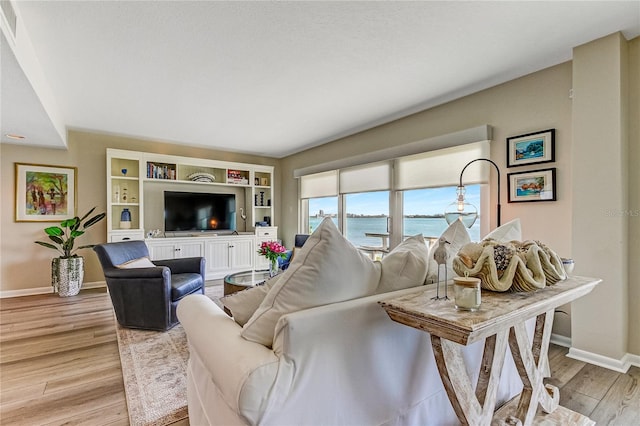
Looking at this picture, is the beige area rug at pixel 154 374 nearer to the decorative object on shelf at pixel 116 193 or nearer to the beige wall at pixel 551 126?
the decorative object on shelf at pixel 116 193

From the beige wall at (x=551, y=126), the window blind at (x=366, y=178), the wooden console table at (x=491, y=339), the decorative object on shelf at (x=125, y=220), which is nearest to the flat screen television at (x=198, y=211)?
the decorative object on shelf at (x=125, y=220)

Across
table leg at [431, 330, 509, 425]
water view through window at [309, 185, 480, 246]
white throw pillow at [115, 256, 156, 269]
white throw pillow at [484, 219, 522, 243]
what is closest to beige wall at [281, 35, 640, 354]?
water view through window at [309, 185, 480, 246]

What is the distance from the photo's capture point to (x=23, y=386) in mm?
2000

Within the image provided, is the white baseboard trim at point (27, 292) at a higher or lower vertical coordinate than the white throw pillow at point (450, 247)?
lower

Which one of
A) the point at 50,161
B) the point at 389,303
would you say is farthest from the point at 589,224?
the point at 50,161

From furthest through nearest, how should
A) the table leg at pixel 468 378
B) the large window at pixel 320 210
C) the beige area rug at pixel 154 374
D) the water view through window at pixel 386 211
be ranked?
the large window at pixel 320 210 < the water view through window at pixel 386 211 < the beige area rug at pixel 154 374 < the table leg at pixel 468 378

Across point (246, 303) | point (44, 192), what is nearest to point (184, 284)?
point (246, 303)

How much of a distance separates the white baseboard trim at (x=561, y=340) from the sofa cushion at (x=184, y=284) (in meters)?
3.39

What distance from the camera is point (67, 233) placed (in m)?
4.59

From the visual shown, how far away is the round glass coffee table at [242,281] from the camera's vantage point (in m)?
3.01

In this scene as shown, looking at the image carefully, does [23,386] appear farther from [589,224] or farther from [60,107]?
[589,224]

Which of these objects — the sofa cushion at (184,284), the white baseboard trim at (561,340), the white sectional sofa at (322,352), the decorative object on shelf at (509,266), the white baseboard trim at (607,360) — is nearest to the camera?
the white sectional sofa at (322,352)

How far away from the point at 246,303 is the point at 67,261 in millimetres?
4171

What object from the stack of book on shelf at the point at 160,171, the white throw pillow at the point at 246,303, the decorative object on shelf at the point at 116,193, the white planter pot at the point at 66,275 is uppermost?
the stack of book on shelf at the point at 160,171
